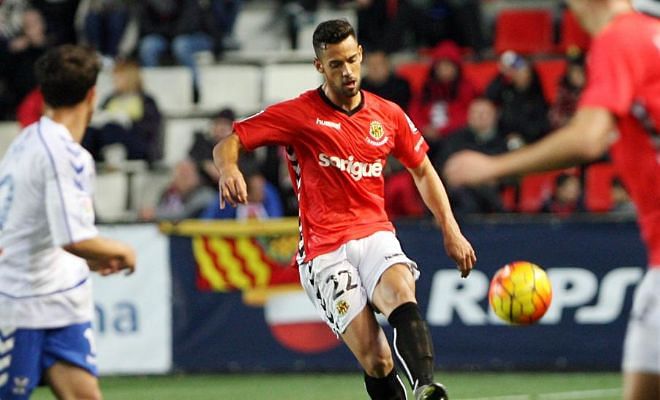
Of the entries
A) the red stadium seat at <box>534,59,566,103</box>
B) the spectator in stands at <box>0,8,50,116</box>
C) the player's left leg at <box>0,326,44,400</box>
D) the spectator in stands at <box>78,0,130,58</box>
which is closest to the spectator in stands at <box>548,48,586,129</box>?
the red stadium seat at <box>534,59,566,103</box>

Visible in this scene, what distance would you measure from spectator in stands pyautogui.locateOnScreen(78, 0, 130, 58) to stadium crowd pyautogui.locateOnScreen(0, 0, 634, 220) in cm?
1

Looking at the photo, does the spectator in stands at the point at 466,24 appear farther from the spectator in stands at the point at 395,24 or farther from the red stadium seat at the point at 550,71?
the red stadium seat at the point at 550,71

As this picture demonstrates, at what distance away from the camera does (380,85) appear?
1567cm

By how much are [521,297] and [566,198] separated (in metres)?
6.54

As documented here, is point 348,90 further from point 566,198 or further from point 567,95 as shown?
point 567,95

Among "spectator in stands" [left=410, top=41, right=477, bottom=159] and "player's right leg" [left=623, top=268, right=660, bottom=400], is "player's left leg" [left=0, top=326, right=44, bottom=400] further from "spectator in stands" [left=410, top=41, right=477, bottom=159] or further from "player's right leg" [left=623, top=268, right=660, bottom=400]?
"spectator in stands" [left=410, top=41, right=477, bottom=159]

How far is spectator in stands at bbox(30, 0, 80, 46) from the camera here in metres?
18.1

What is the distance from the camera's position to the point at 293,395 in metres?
11.2

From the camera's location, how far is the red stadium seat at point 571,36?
17.3 meters

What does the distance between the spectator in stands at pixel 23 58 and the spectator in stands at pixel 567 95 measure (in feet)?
21.4

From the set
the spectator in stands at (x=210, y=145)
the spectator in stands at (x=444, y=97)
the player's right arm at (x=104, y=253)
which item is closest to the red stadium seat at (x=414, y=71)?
the spectator in stands at (x=444, y=97)

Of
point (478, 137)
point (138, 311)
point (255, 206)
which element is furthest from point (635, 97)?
point (478, 137)

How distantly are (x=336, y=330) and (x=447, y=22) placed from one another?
10.1m

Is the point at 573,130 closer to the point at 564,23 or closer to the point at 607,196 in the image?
the point at 607,196
